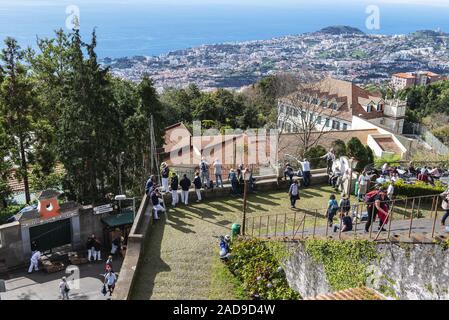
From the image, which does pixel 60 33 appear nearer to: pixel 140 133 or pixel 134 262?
pixel 140 133

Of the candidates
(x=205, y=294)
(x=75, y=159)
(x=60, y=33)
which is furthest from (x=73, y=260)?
(x=60, y=33)

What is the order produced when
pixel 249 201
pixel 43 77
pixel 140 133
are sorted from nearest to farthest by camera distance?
pixel 249 201, pixel 140 133, pixel 43 77

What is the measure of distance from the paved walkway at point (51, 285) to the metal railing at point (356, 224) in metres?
6.75

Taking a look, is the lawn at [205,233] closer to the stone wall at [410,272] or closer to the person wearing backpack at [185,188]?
the person wearing backpack at [185,188]

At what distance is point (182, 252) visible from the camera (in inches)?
593

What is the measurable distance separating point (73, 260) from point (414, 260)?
48.8ft

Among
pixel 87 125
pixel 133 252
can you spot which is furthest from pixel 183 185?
pixel 87 125

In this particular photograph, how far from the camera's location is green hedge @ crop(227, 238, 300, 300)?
13.6 meters

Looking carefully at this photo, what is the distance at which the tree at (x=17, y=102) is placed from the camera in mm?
25250

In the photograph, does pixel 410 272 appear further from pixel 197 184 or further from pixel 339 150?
pixel 339 150

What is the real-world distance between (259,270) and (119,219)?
33.9 feet

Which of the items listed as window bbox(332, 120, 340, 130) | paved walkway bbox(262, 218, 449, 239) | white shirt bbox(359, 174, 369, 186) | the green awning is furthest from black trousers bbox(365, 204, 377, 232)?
window bbox(332, 120, 340, 130)
